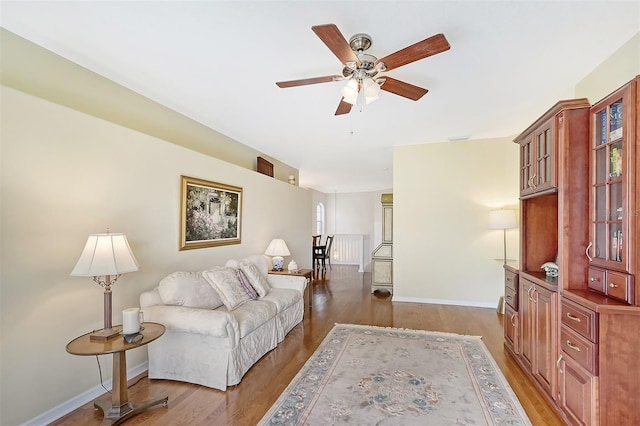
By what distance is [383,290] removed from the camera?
5977mm

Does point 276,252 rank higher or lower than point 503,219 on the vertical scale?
lower

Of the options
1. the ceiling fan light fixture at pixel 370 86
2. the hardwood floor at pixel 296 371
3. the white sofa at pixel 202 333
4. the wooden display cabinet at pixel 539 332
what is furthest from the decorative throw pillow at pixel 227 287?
the wooden display cabinet at pixel 539 332

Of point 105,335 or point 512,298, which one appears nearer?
point 105,335

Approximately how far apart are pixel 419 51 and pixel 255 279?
2826 mm

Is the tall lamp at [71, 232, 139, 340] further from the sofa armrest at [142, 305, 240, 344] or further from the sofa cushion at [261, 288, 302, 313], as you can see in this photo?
the sofa cushion at [261, 288, 302, 313]

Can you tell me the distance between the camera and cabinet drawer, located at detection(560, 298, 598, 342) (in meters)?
1.76

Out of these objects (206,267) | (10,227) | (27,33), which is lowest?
(206,267)

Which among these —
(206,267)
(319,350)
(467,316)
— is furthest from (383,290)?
(206,267)

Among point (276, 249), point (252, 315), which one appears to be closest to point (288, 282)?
point (276, 249)

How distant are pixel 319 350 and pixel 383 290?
3.08m

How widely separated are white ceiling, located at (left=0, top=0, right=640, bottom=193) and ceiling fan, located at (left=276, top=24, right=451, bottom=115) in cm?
18

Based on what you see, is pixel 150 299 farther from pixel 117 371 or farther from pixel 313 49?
pixel 313 49

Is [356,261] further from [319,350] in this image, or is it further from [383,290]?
[319,350]

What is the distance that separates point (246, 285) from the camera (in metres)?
3.39
